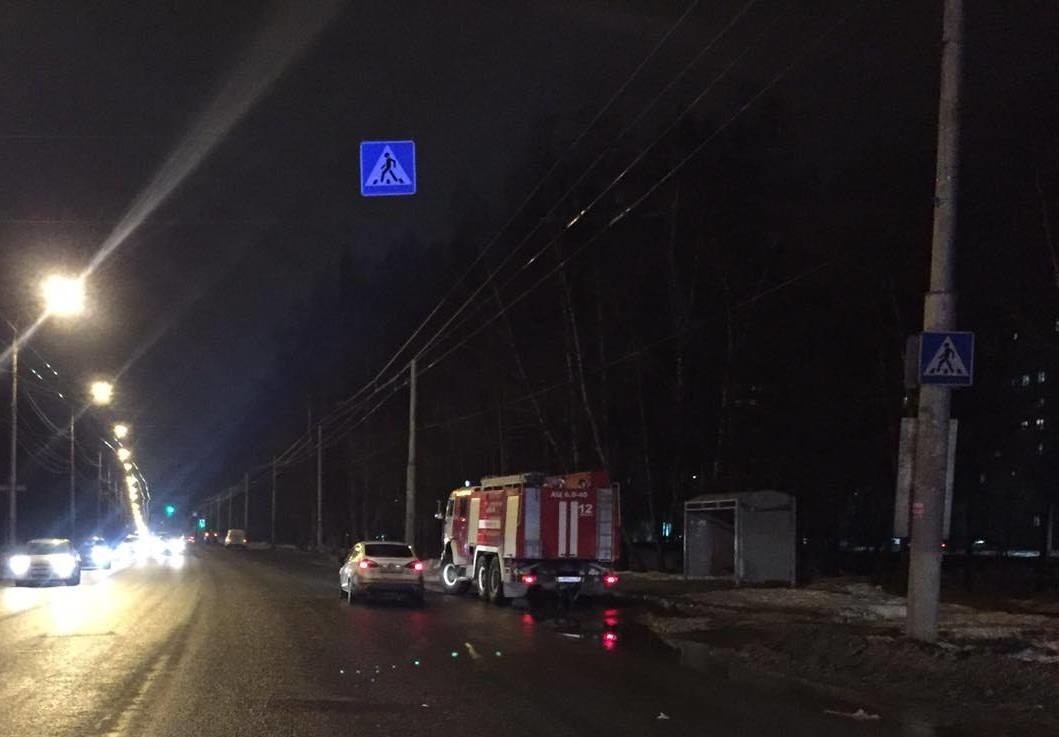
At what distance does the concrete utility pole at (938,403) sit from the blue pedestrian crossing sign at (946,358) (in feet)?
0.56

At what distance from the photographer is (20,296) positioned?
124ft

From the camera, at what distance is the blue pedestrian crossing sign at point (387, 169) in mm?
16281

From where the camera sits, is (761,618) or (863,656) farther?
(761,618)

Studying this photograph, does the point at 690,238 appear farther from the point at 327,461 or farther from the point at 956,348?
the point at 327,461

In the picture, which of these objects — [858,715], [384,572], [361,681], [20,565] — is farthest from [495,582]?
[858,715]

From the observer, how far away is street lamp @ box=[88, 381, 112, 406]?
54.7 m

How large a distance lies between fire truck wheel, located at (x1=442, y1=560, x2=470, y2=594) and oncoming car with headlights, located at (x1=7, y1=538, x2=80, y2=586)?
11.9 m

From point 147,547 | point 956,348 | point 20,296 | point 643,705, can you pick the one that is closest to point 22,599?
point 20,296

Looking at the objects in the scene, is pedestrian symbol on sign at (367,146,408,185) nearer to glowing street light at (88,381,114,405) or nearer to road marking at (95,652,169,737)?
road marking at (95,652,169,737)

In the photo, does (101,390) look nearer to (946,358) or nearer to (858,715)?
(946,358)

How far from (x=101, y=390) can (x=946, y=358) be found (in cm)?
4838

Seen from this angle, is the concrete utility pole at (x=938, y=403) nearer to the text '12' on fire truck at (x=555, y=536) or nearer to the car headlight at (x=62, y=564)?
the text '12' on fire truck at (x=555, y=536)

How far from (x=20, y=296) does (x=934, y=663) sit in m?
33.2

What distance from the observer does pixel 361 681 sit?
12789mm
